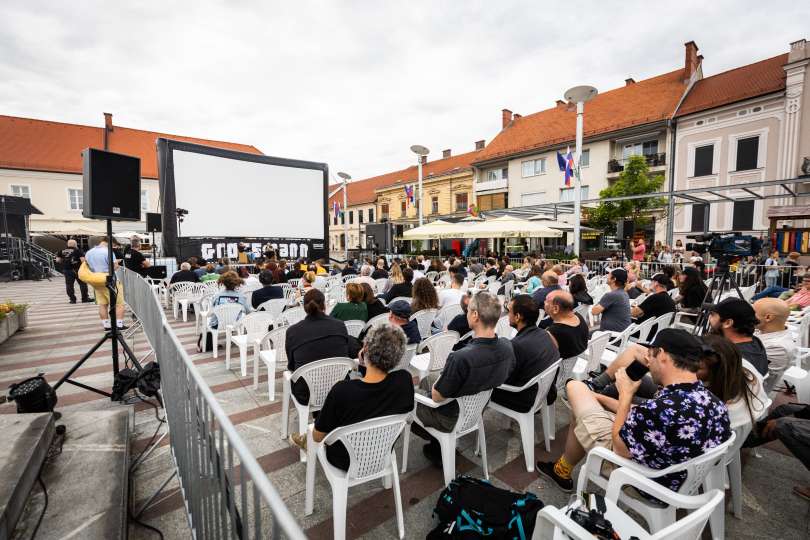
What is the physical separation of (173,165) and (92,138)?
2547cm

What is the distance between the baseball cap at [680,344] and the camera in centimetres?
172

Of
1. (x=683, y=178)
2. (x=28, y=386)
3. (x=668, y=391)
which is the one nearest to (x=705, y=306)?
(x=668, y=391)

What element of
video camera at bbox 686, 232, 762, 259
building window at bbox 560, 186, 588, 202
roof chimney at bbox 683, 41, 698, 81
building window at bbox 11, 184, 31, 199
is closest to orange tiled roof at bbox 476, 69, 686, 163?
roof chimney at bbox 683, 41, 698, 81

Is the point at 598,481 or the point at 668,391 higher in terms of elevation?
the point at 668,391

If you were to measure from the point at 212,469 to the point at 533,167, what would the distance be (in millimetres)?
27327

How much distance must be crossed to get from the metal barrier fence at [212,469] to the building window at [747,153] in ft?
79.1

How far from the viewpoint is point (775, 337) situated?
281cm

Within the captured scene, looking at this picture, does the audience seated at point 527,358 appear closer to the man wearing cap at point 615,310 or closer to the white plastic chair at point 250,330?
the man wearing cap at point 615,310

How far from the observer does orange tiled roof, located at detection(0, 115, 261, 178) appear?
83.2 ft

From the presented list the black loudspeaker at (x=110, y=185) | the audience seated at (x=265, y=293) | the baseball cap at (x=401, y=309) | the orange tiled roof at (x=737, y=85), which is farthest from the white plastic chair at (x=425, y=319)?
the orange tiled roof at (x=737, y=85)

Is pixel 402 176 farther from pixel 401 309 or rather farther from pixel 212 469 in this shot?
pixel 212 469

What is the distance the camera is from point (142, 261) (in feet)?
28.8

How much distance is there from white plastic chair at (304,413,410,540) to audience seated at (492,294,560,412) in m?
1.06

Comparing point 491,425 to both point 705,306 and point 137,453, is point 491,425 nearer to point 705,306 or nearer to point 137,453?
point 137,453
